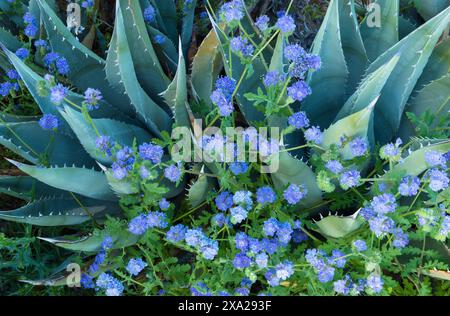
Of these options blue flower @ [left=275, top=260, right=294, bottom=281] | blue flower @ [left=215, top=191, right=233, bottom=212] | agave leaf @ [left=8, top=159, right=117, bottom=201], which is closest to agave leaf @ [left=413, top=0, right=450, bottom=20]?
blue flower @ [left=215, top=191, right=233, bottom=212]

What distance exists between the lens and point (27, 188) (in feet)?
7.07

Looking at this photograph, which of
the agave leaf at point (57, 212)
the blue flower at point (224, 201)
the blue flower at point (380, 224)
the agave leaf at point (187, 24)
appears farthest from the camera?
the agave leaf at point (187, 24)

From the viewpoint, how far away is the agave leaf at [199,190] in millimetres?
1868

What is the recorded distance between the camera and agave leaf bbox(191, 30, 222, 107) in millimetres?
2102

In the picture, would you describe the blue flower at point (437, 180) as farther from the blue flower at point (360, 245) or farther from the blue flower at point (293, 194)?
the blue flower at point (293, 194)

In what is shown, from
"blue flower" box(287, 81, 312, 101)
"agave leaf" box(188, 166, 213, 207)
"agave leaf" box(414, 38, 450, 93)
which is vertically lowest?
"agave leaf" box(188, 166, 213, 207)

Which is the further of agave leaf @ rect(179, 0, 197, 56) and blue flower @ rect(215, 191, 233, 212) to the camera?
agave leaf @ rect(179, 0, 197, 56)

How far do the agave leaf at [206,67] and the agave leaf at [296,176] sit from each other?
0.48m

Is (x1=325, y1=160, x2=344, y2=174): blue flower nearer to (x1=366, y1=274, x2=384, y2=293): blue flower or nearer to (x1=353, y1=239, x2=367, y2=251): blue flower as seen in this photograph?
(x1=353, y1=239, x2=367, y2=251): blue flower

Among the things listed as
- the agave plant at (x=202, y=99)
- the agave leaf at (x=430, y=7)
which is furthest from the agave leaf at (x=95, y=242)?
the agave leaf at (x=430, y=7)

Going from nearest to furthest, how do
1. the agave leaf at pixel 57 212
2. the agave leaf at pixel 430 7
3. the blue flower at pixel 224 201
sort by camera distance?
the blue flower at pixel 224 201 < the agave leaf at pixel 57 212 < the agave leaf at pixel 430 7

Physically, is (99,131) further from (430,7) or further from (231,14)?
(430,7)

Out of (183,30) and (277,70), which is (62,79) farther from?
(277,70)

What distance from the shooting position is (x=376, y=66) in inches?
78.6
